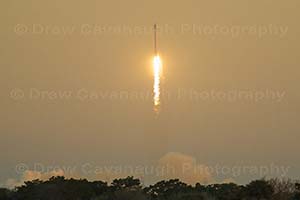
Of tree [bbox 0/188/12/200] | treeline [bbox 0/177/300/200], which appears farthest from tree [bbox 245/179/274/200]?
tree [bbox 0/188/12/200]

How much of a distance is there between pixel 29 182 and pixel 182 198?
89.3 ft

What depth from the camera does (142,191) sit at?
11025 centimetres

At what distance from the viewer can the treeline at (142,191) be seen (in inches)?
3809

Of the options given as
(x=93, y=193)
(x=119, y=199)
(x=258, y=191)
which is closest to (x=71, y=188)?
(x=93, y=193)

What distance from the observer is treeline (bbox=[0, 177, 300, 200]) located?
96.8m

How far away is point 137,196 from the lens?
10400cm

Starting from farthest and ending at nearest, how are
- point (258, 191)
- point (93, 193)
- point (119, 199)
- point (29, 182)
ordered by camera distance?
point (29, 182) < point (93, 193) < point (119, 199) < point (258, 191)

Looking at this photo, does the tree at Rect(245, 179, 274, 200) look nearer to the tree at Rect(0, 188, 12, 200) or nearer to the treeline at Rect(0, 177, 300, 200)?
the treeline at Rect(0, 177, 300, 200)

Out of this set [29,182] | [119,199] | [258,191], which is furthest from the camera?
[29,182]

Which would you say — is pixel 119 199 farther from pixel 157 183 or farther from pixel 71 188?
pixel 157 183

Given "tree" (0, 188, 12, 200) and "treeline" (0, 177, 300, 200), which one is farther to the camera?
"tree" (0, 188, 12, 200)

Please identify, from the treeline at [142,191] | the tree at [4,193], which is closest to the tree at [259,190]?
the treeline at [142,191]

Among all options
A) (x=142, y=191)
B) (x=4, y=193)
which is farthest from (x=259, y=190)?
(x=4, y=193)

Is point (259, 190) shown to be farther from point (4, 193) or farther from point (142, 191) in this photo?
point (4, 193)
